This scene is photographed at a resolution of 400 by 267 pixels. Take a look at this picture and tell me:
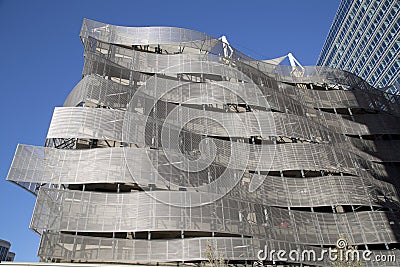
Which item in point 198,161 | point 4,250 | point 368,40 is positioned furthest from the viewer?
point 4,250

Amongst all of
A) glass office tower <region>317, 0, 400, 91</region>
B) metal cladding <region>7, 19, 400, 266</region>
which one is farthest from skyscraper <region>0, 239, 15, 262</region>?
glass office tower <region>317, 0, 400, 91</region>

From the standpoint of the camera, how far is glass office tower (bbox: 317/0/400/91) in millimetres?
46094

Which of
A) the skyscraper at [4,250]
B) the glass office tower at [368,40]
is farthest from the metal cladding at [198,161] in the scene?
the skyscraper at [4,250]

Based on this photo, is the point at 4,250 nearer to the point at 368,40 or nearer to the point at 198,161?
the point at 198,161

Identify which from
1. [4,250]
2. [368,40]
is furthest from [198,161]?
[4,250]

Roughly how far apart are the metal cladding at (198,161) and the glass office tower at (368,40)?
656 inches

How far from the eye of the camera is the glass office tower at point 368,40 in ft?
151

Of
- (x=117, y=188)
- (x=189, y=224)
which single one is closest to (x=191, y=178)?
(x=189, y=224)

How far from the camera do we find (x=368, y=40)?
173 ft

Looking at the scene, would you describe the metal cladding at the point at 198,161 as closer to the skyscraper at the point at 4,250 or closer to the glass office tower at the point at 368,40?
the glass office tower at the point at 368,40

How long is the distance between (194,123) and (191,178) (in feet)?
17.6

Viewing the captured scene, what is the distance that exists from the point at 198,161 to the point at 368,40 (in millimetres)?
43894

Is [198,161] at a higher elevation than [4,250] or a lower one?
lower

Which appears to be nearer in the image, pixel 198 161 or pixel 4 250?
pixel 198 161
